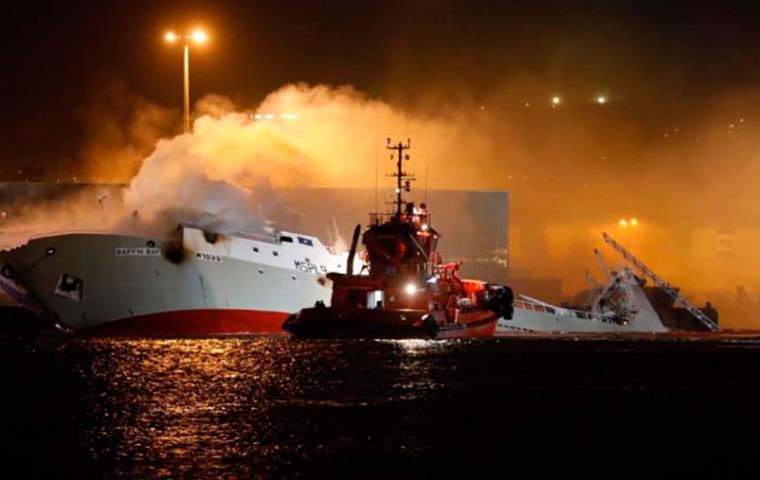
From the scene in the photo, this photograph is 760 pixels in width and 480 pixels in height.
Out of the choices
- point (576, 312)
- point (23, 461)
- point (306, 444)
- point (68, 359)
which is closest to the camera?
point (23, 461)

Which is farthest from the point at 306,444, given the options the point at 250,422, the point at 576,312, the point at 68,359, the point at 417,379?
the point at 576,312

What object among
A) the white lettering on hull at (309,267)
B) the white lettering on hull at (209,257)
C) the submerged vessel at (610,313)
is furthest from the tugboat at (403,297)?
the submerged vessel at (610,313)

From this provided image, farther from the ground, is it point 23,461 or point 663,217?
point 663,217

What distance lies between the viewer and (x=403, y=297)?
56.6 m

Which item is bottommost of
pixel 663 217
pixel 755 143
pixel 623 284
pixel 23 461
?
pixel 23 461

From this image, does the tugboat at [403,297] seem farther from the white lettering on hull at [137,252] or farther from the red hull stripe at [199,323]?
the white lettering on hull at [137,252]

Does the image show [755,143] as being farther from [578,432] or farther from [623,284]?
[578,432]

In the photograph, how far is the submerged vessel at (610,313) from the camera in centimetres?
7125

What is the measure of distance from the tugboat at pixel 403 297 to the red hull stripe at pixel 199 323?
4.90 m

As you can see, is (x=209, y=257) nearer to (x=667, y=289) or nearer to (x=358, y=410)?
(x=358, y=410)

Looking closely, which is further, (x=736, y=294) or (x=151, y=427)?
(x=736, y=294)

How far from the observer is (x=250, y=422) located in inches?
1188

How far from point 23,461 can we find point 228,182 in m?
37.8

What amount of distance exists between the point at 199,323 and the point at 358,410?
2532 centimetres
